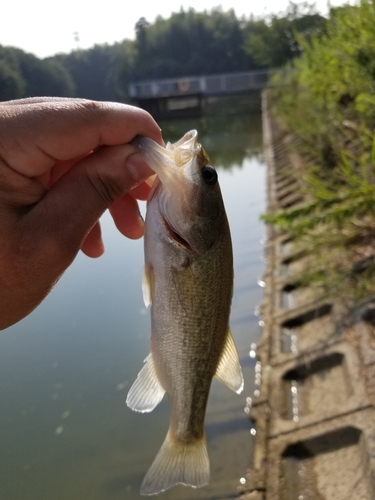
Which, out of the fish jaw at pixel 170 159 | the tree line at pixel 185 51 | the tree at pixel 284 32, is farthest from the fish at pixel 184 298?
the tree at pixel 284 32

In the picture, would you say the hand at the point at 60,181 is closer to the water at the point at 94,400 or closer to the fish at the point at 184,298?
the fish at the point at 184,298

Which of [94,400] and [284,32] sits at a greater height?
[284,32]

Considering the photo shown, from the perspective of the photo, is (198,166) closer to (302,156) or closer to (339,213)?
→ (339,213)

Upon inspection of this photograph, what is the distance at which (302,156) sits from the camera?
12961mm

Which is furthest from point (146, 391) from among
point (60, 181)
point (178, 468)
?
point (60, 181)

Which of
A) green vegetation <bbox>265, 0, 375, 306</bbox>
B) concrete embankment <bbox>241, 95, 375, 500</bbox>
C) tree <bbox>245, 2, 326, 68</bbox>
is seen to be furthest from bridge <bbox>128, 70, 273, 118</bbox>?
concrete embankment <bbox>241, 95, 375, 500</bbox>

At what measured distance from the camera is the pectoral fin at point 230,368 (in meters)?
2.26

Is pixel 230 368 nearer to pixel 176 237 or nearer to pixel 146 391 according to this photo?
pixel 146 391

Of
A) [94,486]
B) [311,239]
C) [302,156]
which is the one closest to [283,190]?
[302,156]

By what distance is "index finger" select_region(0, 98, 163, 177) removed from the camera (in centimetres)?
196

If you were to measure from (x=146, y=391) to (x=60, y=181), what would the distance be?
102 centimetres

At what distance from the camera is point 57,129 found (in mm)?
1985

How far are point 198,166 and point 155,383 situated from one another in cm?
102

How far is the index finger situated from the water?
126 inches
